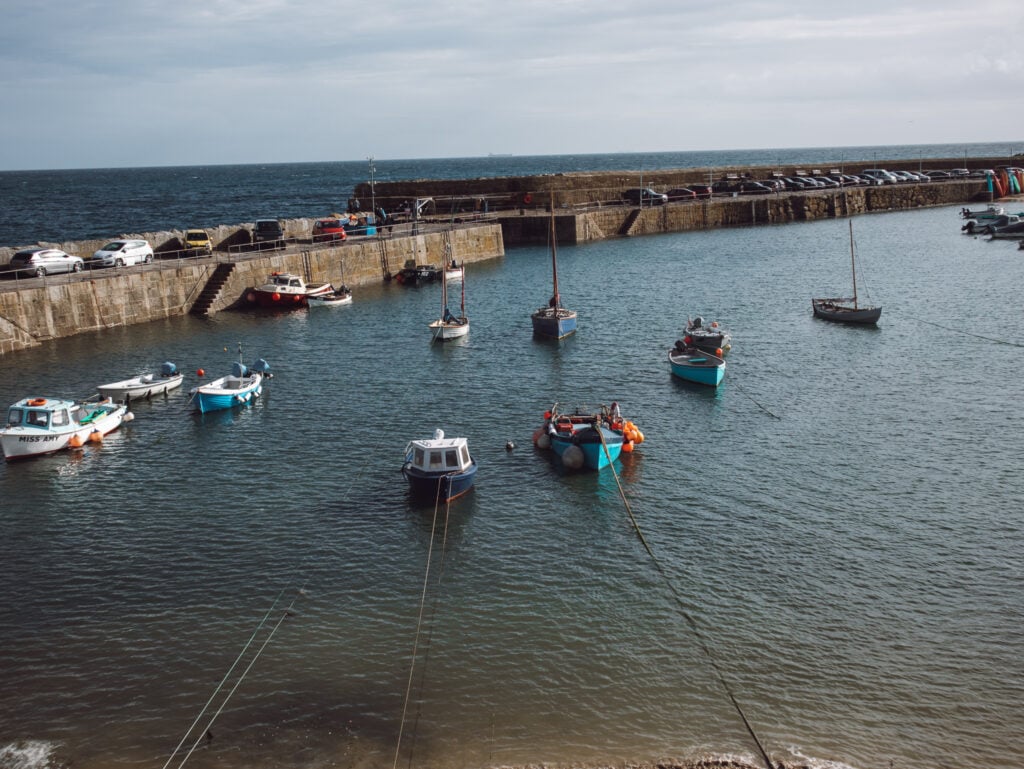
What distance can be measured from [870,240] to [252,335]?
70332 millimetres

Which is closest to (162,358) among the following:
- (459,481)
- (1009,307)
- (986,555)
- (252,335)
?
(252,335)

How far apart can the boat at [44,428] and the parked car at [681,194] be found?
3743 inches

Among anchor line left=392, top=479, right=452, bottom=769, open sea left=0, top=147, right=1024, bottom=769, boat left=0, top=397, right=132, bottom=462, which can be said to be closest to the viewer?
anchor line left=392, top=479, right=452, bottom=769

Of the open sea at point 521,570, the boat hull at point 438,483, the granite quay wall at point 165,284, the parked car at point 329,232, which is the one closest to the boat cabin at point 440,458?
the boat hull at point 438,483

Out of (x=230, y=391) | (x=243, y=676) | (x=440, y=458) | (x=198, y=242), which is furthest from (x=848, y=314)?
(x=243, y=676)

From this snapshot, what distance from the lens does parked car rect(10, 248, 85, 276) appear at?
178 ft

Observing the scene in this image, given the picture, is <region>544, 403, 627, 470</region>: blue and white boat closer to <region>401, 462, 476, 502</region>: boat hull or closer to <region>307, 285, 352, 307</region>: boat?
<region>401, 462, 476, 502</region>: boat hull

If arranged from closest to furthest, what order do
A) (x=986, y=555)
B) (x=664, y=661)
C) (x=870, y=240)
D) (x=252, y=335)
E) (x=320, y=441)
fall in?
1. (x=664, y=661)
2. (x=986, y=555)
3. (x=320, y=441)
4. (x=252, y=335)
5. (x=870, y=240)

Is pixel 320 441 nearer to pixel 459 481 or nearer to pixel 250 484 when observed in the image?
pixel 250 484

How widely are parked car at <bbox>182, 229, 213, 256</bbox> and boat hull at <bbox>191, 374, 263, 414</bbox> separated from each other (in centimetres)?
2737

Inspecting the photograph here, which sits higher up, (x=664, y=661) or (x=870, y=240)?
(x=870, y=240)

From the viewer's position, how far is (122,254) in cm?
6031

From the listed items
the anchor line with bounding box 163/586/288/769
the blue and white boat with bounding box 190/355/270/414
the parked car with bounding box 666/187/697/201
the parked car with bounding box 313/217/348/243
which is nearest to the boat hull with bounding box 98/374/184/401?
the blue and white boat with bounding box 190/355/270/414

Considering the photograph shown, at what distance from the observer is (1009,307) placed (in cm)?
6019
